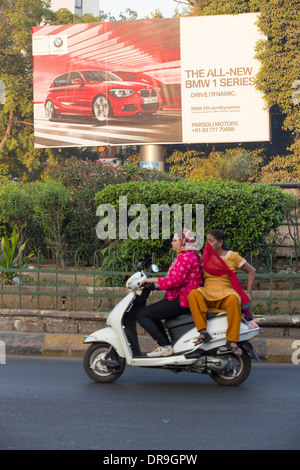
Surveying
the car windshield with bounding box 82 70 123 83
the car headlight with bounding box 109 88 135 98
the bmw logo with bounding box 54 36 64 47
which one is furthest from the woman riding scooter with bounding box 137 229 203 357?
the bmw logo with bounding box 54 36 64 47

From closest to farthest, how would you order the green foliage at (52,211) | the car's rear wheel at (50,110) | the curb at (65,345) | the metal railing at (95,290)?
the curb at (65,345), the metal railing at (95,290), the green foliage at (52,211), the car's rear wheel at (50,110)

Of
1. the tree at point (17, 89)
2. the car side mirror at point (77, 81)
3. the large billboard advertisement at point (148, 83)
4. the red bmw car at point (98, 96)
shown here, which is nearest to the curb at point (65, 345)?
the large billboard advertisement at point (148, 83)

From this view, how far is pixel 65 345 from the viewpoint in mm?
8070

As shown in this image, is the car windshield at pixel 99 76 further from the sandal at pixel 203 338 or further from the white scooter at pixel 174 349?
the sandal at pixel 203 338

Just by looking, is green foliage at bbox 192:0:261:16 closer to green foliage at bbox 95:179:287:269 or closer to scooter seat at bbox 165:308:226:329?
green foliage at bbox 95:179:287:269

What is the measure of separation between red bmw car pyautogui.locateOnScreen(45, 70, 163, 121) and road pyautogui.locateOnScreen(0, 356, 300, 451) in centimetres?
2791

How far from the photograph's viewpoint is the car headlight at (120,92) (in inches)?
1351

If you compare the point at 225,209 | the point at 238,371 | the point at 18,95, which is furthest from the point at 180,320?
the point at 18,95

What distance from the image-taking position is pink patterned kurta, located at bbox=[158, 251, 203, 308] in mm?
6387

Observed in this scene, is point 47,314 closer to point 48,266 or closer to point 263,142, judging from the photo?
point 48,266

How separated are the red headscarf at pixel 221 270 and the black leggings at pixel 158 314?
438 mm

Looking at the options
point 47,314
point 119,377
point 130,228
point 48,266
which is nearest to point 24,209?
point 48,266

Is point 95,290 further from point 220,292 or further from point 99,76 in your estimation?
point 99,76

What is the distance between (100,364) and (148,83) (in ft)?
94.8
